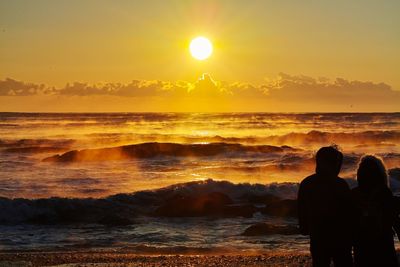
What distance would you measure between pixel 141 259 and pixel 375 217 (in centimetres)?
667

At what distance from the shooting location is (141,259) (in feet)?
36.4

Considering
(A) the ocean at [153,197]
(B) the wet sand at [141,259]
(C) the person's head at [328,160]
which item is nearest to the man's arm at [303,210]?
(C) the person's head at [328,160]

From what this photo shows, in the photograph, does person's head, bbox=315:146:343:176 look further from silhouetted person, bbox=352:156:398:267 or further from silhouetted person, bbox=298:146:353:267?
silhouetted person, bbox=352:156:398:267

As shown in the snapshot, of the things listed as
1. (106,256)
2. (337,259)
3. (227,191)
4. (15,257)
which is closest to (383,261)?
(337,259)

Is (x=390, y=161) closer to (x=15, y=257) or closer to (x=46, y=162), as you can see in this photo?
(x=46, y=162)

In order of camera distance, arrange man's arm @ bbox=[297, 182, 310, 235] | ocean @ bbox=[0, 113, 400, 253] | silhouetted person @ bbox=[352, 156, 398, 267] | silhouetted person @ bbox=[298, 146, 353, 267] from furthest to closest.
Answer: ocean @ bbox=[0, 113, 400, 253], man's arm @ bbox=[297, 182, 310, 235], silhouetted person @ bbox=[298, 146, 353, 267], silhouetted person @ bbox=[352, 156, 398, 267]

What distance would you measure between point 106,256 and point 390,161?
92.3 feet

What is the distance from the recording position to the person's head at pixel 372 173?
506 centimetres

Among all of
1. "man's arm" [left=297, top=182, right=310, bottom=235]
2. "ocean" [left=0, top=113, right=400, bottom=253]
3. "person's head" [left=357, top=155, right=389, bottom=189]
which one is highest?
"person's head" [left=357, top=155, right=389, bottom=189]

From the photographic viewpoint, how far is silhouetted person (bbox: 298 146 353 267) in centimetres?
547

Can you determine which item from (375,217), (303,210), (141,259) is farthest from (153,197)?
(375,217)

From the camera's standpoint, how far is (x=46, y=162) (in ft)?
121

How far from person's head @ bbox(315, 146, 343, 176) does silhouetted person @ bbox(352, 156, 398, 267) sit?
1.30 feet

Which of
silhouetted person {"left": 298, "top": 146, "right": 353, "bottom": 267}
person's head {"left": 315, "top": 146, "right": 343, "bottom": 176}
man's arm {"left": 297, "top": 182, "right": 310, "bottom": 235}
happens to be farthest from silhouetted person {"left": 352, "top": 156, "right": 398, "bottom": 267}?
man's arm {"left": 297, "top": 182, "right": 310, "bottom": 235}
